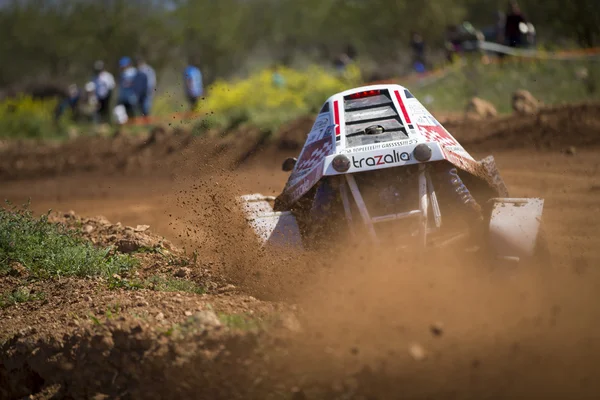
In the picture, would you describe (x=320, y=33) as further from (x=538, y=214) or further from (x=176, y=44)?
(x=538, y=214)

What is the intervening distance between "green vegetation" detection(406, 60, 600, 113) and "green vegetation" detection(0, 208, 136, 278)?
12.2 m

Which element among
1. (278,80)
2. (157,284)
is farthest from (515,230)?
(278,80)

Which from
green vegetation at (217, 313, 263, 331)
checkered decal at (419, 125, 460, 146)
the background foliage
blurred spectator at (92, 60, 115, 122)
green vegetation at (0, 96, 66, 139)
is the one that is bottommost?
the background foliage

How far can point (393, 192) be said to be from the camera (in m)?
7.13

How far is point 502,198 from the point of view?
7633mm

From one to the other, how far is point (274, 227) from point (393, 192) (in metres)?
1.33

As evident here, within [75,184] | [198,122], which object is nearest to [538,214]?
[75,184]

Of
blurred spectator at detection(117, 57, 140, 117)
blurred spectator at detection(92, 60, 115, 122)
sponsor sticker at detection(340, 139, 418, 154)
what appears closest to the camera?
sponsor sticker at detection(340, 139, 418, 154)

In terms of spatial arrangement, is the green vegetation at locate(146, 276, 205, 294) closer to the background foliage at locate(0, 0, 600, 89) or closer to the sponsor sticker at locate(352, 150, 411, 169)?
the sponsor sticker at locate(352, 150, 411, 169)

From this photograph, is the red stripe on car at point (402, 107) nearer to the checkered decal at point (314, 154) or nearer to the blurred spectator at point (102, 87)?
the checkered decal at point (314, 154)

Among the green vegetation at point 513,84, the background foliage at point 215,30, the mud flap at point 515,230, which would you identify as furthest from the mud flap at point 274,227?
the background foliage at point 215,30

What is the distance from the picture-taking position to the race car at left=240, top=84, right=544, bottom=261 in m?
6.89

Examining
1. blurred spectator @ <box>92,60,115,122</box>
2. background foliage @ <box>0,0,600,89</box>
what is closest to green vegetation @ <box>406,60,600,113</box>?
blurred spectator @ <box>92,60,115,122</box>

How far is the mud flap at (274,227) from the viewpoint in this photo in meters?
7.59
